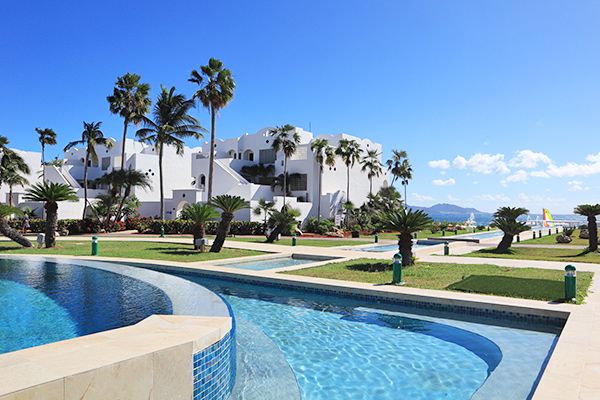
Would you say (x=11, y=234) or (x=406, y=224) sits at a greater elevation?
(x=406, y=224)

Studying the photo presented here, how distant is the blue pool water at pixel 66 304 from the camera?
6086mm

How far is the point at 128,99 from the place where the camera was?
1233 inches

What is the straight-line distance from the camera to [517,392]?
15.1 feet

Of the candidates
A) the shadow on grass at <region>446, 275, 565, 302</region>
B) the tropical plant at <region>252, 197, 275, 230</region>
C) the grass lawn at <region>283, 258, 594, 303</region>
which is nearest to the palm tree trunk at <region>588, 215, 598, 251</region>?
the grass lawn at <region>283, 258, 594, 303</region>

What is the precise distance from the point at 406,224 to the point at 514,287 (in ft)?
13.8

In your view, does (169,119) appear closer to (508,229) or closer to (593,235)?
(508,229)

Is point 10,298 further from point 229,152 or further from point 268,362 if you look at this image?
point 229,152

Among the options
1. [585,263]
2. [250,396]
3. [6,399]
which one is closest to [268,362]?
[250,396]

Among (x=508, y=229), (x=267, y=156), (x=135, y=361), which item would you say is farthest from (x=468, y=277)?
(x=267, y=156)

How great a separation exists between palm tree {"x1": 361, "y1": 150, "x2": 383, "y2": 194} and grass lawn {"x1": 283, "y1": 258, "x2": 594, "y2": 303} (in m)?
34.1

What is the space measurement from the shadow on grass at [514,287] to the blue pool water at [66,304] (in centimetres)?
688

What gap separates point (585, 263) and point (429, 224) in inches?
251

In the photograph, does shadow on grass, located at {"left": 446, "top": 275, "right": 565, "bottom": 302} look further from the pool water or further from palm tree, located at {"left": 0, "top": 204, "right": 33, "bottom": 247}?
palm tree, located at {"left": 0, "top": 204, "right": 33, "bottom": 247}

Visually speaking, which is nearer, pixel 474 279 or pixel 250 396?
pixel 250 396
